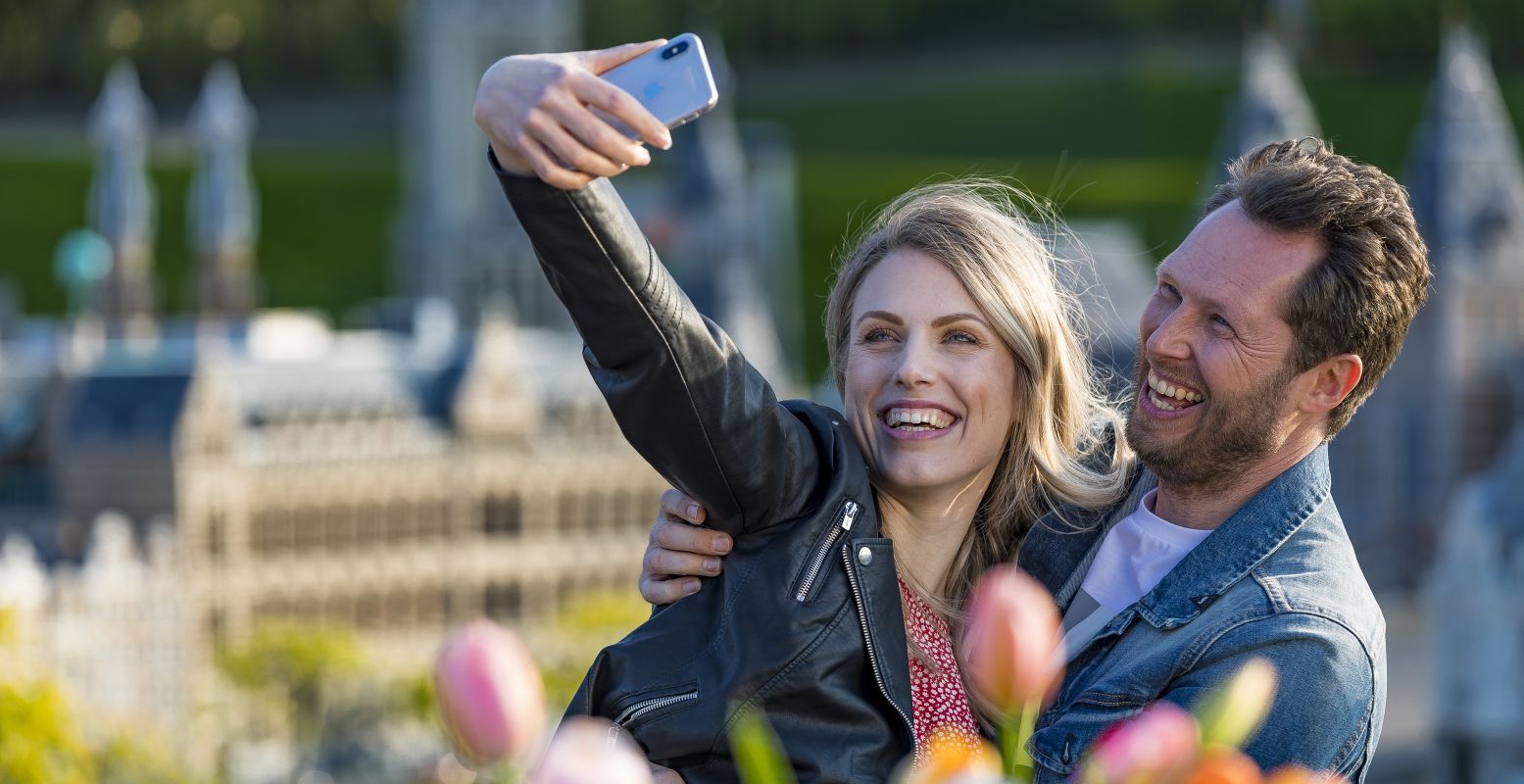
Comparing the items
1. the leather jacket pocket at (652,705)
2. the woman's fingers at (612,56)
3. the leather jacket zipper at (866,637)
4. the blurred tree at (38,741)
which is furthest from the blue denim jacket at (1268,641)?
the blurred tree at (38,741)

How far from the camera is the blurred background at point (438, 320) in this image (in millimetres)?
35344

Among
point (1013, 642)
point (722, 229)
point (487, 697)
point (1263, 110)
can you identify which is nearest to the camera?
point (487, 697)

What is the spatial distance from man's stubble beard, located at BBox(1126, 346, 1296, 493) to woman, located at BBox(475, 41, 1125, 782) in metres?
0.31

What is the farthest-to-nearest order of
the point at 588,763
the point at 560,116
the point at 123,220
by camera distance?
1. the point at 123,220
2. the point at 560,116
3. the point at 588,763

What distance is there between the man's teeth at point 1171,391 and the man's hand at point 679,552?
74 centimetres

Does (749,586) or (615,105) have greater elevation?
(615,105)

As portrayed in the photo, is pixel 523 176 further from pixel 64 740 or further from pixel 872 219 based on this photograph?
pixel 64 740

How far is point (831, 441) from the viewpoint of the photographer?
4527 millimetres

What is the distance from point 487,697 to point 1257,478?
1.97 meters

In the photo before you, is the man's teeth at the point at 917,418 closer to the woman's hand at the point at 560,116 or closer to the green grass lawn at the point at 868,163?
the woman's hand at the point at 560,116

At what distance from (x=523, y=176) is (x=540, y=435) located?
1697 inches

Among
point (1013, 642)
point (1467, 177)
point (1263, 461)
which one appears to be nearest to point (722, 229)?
point (1467, 177)

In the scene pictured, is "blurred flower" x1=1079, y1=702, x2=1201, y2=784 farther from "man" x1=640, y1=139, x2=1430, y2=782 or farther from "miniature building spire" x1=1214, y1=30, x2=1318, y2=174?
"miniature building spire" x1=1214, y1=30, x2=1318, y2=174

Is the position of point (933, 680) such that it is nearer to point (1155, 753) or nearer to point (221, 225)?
point (1155, 753)
